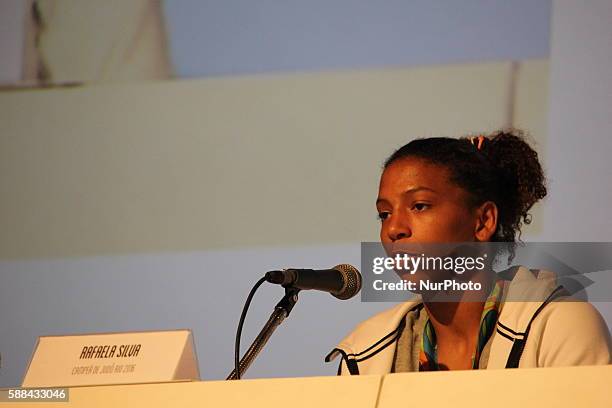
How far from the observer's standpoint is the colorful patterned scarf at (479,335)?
1.89m

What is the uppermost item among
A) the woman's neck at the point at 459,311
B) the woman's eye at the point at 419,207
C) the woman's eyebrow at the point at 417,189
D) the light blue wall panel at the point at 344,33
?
the light blue wall panel at the point at 344,33

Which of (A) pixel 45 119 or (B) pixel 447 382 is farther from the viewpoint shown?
(A) pixel 45 119

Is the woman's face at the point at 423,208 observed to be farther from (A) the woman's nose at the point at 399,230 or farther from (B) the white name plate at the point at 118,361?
(B) the white name plate at the point at 118,361

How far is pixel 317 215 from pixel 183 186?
37 centimetres

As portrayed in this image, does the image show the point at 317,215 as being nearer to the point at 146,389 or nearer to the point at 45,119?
the point at 45,119

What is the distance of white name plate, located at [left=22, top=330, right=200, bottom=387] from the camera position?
4.98 feet

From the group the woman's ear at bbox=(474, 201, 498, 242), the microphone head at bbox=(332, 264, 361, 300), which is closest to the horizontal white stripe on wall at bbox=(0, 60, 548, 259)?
the woman's ear at bbox=(474, 201, 498, 242)

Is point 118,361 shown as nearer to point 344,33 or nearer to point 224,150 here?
point 224,150

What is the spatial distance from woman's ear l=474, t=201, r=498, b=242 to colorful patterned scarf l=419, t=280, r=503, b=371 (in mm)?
135

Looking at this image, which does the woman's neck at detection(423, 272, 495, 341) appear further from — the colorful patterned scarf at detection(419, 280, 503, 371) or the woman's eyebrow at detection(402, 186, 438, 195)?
the woman's eyebrow at detection(402, 186, 438, 195)

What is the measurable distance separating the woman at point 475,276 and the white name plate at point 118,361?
1.66 ft

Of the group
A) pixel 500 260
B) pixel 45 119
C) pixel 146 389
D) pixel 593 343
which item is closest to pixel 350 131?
pixel 500 260

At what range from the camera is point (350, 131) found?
2.57m

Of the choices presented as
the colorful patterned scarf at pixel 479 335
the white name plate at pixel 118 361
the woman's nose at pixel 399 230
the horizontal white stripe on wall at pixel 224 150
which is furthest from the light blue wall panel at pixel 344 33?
the white name plate at pixel 118 361
